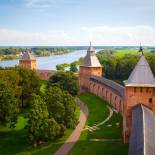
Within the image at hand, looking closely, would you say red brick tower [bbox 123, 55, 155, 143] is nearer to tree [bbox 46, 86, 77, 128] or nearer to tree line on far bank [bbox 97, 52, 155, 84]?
tree [bbox 46, 86, 77, 128]

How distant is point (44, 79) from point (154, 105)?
5480 cm

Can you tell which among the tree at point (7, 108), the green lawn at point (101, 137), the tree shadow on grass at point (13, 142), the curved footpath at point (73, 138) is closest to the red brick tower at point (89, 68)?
the green lawn at point (101, 137)

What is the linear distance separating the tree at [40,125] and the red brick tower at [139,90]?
615cm

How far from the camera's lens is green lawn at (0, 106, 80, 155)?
26269 millimetres

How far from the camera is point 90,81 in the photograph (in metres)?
56.0

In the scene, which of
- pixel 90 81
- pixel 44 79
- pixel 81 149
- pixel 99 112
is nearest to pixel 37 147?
pixel 81 149

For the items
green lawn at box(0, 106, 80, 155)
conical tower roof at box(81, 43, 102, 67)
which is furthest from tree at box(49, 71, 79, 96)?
green lawn at box(0, 106, 80, 155)

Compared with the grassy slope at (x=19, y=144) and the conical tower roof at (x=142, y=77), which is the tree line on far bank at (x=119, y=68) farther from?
the conical tower roof at (x=142, y=77)

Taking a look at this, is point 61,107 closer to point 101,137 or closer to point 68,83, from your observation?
point 101,137

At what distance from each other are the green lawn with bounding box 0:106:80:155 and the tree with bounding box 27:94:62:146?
84 centimetres

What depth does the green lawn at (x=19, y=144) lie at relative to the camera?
26.3 metres

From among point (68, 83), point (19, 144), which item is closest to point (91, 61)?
point (68, 83)

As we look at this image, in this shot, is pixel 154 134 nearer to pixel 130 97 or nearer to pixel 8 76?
pixel 130 97

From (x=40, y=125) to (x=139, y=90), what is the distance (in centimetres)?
900
